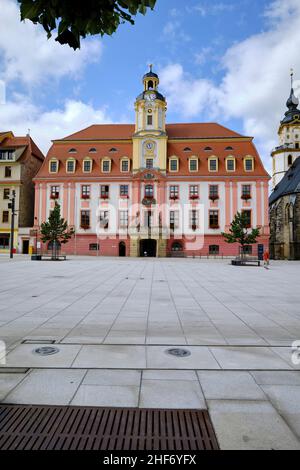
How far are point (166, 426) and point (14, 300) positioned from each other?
7.87m

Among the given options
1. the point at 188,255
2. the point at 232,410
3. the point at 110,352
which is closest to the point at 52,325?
the point at 110,352

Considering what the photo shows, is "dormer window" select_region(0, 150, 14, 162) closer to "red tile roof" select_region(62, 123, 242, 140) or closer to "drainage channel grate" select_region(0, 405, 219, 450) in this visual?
"red tile roof" select_region(62, 123, 242, 140)

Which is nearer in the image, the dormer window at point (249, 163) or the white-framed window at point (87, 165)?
the dormer window at point (249, 163)

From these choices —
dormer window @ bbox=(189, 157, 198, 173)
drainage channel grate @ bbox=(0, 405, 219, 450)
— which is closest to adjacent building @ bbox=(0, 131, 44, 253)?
dormer window @ bbox=(189, 157, 198, 173)

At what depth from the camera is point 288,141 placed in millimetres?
71625

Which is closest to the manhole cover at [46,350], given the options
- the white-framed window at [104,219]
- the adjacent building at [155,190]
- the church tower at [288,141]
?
the adjacent building at [155,190]

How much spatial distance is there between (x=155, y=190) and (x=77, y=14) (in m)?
44.2

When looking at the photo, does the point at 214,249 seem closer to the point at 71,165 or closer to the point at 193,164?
the point at 193,164

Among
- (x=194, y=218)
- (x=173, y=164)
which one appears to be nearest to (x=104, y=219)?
(x=173, y=164)

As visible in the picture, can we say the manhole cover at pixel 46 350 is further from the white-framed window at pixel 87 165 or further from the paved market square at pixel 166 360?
the white-framed window at pixel 87 165

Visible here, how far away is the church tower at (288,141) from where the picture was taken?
233 ft

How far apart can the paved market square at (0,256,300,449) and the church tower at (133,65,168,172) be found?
3916cm

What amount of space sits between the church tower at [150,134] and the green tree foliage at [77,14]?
4428cm

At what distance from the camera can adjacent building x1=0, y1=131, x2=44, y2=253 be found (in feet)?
159
